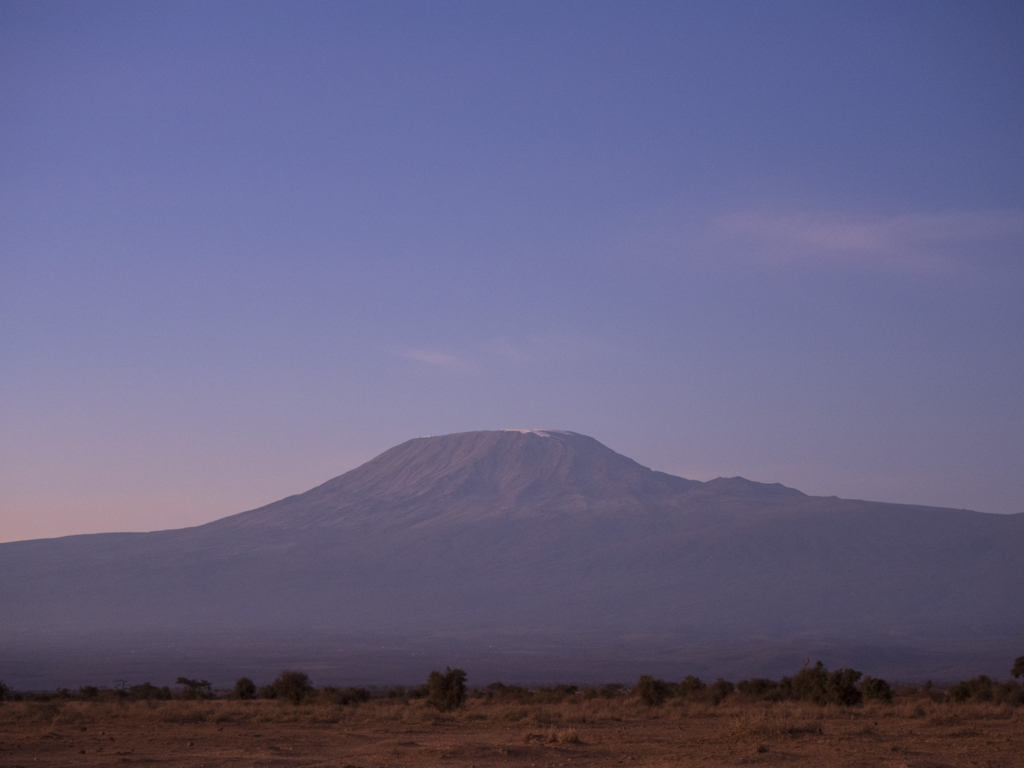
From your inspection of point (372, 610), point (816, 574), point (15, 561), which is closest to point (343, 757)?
point (372, 610)

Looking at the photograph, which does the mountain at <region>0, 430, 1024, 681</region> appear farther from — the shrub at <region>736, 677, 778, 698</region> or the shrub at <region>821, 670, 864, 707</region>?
the shrub at <region>821, 670, 864, 707</region>

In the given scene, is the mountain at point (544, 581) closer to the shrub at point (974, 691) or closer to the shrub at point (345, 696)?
the shrub at point (974, 691)

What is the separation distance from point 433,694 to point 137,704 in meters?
7.66

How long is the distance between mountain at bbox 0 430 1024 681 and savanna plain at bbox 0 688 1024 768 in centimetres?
5178

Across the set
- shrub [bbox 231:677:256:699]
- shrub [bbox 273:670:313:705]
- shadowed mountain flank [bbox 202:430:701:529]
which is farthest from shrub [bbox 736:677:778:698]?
shadowed mountain flank [bbox 202:430:701:529]

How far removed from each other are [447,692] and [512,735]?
726 cm

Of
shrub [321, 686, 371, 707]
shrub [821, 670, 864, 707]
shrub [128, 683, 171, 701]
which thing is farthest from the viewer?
shrub [128, 683, 171, 701]

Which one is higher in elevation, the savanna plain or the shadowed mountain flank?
the shadowed mountain flank

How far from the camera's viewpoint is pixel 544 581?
139 m

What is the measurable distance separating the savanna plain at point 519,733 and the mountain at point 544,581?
51.8 m

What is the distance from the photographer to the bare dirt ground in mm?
16297

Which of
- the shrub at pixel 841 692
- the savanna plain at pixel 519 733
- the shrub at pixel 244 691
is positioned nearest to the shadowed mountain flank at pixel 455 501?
the shrub at pixel 244 691

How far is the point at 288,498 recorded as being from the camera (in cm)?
19662

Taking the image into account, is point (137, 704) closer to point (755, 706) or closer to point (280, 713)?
point (280, 713)
